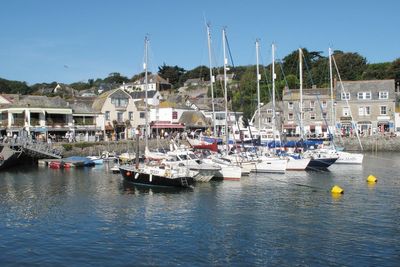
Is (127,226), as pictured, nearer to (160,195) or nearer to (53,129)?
(160,195)

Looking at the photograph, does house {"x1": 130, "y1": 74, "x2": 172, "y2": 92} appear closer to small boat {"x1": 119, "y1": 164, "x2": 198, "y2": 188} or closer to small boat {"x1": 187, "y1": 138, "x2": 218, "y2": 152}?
small boat {"x1": 187, "y1": 138, "x2": 218, "y2": 152}

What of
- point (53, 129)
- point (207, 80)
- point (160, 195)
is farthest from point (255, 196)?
point (207, 80)

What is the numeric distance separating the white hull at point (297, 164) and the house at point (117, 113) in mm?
38170

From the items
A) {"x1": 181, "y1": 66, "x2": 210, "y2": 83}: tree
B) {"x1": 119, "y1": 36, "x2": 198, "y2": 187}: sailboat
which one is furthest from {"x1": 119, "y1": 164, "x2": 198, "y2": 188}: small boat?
{"x1": 181, "y1": 66, "x2": 210, "y2": 83}: tree

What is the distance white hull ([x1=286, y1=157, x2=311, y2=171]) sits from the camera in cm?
5222

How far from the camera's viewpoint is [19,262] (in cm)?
2102

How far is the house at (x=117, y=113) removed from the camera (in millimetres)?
83662

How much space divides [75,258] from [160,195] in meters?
15.8

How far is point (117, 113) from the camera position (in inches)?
3378

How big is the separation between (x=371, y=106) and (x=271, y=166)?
51396 mm

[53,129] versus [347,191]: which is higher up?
[53,129]

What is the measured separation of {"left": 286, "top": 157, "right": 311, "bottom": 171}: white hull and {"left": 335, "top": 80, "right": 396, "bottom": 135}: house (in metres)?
44.1

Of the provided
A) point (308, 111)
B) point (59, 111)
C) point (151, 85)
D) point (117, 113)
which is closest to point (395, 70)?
point (308, 111)

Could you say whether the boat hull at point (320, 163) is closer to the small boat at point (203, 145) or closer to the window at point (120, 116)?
the small boat at point (203, 145)
